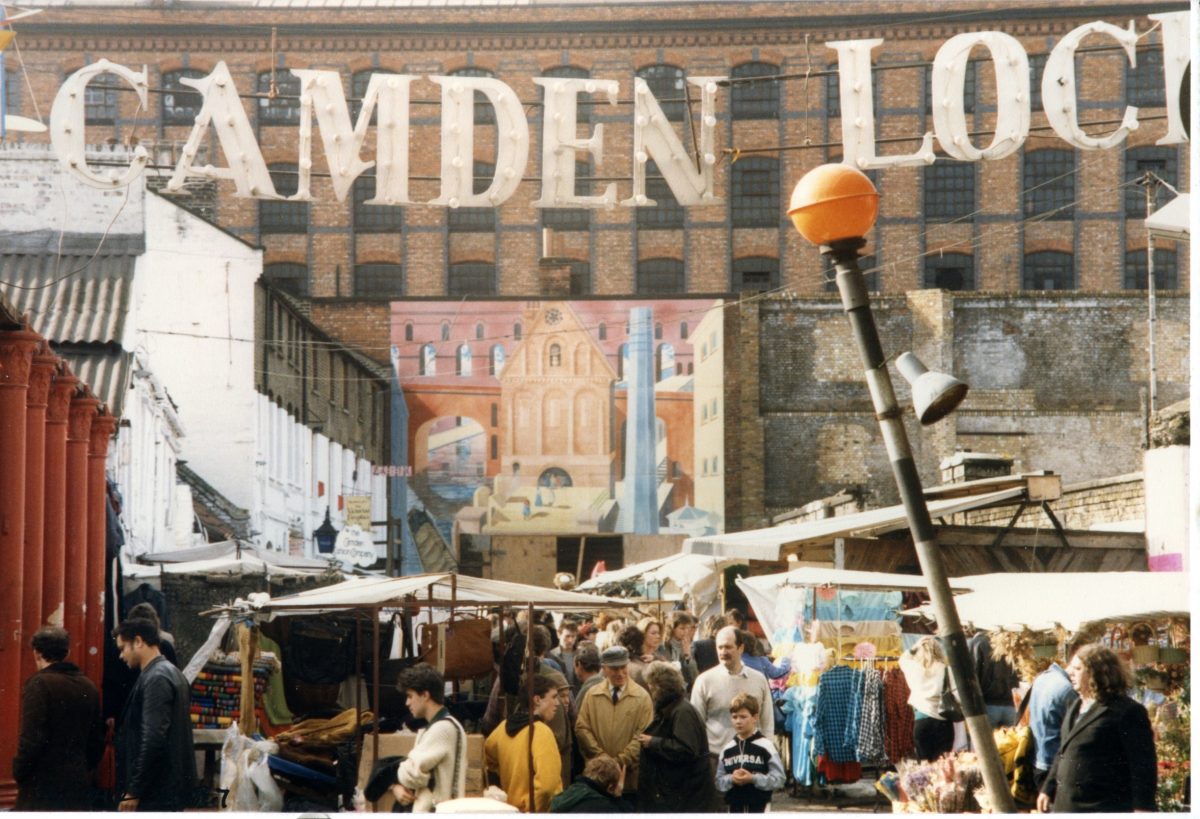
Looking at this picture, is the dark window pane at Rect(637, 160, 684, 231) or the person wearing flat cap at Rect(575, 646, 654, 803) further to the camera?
the dark window pane at Rect(637, 160, 684, 231)

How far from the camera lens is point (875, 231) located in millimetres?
32031

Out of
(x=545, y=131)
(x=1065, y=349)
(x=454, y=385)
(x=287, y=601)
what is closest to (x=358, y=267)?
(x=454, y=385)

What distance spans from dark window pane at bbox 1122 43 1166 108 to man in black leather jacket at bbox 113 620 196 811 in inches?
994

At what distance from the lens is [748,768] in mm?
9258

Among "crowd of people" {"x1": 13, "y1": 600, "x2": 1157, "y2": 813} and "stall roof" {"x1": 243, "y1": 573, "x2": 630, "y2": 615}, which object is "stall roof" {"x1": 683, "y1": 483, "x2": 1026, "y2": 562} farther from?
"crowd of people" {"x1": 13, "y1": 600, "x2": 1157, "y2": 813}

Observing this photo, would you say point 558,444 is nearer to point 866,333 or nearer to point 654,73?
point 654,73

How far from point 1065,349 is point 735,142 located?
23.9ft

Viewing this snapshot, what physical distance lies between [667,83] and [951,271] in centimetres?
789

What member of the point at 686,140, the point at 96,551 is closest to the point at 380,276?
the point at 686,140

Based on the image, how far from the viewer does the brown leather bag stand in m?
12.5

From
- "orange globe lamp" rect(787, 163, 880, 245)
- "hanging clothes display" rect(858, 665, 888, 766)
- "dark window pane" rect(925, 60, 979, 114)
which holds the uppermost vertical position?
"dark window pane" rect(925, 60, 979, 114)

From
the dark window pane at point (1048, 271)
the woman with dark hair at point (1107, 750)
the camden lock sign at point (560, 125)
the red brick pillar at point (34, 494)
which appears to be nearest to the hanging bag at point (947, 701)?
the woman with dark hair at point (1107, 750)

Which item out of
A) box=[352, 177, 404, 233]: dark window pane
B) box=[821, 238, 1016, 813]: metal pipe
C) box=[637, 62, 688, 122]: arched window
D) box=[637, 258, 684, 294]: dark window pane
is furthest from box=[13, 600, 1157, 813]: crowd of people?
box=[637, 258, 684, 294]: dark window pane

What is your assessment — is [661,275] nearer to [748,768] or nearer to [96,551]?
[96,551]
